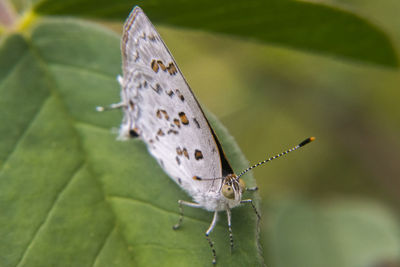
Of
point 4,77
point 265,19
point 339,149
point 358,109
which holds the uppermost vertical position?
point 265,19

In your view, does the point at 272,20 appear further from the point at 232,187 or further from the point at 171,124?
the point at 232,187

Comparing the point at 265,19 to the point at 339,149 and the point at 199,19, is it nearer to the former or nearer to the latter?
the point at 199,19

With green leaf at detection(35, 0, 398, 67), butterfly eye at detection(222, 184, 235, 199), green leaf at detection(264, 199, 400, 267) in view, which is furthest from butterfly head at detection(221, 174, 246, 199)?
green leaf at detection(264, 199, 400, 267)

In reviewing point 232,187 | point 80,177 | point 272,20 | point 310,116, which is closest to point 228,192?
point 232,187

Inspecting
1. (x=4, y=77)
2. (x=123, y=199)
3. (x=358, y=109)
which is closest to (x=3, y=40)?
(x=4, y=77)

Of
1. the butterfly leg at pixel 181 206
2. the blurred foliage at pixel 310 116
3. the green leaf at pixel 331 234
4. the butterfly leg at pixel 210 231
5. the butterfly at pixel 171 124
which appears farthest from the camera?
the green leaf at pixel 331 234

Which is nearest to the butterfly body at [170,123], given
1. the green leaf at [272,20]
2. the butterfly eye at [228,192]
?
the butterfly eye at [228,192]

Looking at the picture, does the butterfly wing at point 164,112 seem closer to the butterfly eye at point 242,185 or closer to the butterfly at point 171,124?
the butterfly at point 171,124
